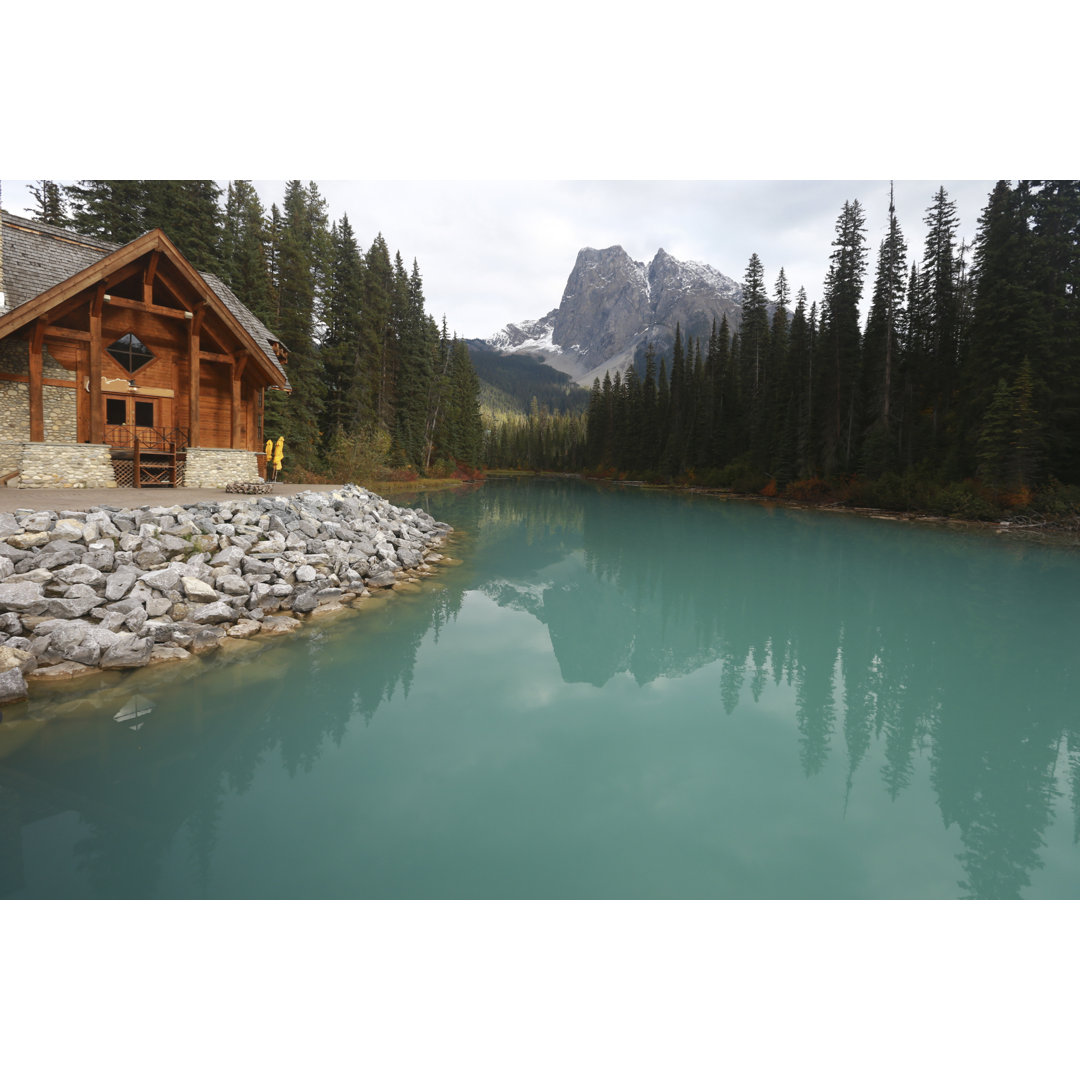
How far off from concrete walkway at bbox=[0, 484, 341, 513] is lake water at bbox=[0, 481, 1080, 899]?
218 inches

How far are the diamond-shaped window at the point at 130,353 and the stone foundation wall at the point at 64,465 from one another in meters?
3.35

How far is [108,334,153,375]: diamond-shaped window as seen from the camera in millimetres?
16656

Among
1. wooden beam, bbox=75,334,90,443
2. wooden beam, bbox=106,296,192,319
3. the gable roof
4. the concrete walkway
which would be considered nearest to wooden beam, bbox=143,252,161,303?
wooden beam, bbox=106,296,192,319

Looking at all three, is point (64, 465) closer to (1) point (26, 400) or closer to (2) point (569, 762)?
(1) point (26, 400)

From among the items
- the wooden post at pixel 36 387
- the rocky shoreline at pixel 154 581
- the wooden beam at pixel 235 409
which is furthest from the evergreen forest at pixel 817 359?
the rocky shoreline at pixel 154 581

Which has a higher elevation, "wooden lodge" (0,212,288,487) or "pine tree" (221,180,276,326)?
"pine tree" (221,180,276,326)

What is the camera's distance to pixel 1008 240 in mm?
29281

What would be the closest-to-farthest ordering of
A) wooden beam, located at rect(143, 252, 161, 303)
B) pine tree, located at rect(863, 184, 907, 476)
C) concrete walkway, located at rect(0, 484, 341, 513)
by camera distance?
concrete walkway, located at rect(0, 484, 341, 513), wooden beam, located at rect(143, 252, 161, 303), pine tree, located at rect(863, 184, 907, 476)

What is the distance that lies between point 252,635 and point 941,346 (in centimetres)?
4561

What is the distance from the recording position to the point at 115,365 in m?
16.7

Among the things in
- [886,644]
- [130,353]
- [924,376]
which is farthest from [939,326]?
[130,353]

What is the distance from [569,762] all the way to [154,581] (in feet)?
23.7

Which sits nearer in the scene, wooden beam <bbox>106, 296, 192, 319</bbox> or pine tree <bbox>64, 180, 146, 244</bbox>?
wooden beam <bbox>106, 296, 192, 319</bbox>

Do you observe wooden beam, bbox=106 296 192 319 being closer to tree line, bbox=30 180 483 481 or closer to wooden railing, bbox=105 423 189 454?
wooden railing, bbox=105 423 189 454
